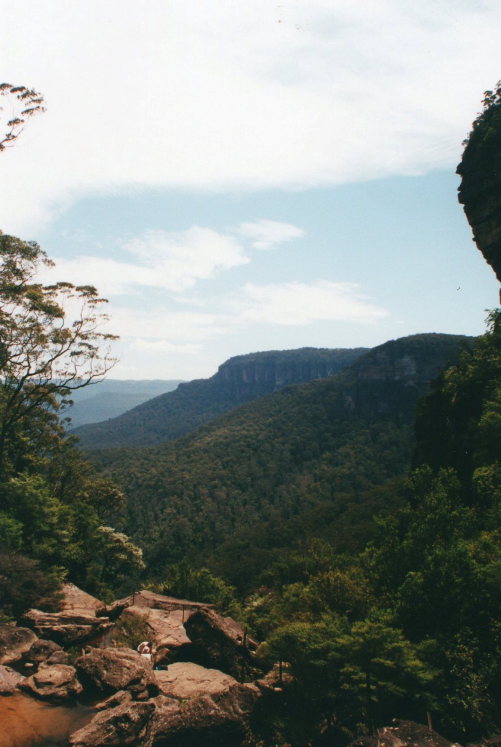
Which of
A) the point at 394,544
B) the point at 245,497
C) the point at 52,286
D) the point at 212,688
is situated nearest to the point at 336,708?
the point at 212,688

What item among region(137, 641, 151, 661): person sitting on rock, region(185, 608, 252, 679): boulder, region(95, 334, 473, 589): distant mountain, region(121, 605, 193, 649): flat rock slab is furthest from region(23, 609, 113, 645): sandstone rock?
region(95, 334, 473, 589): distant mountain

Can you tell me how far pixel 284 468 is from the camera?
353 ft

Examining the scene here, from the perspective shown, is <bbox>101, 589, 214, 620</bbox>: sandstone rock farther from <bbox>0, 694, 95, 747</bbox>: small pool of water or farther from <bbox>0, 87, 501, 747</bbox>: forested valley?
<bbox>0, 694, 95, 747</bbox>: small pool of water

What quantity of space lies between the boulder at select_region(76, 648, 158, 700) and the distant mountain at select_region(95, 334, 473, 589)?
32.7 metres

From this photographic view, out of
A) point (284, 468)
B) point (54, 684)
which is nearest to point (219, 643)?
point (54, 684)

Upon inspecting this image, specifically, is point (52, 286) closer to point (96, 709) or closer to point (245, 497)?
point (96, 709)

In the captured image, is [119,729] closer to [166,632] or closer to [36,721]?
[36,721]

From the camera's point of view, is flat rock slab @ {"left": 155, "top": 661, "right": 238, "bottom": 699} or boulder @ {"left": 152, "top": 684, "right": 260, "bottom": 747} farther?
flat rock slab @ {"left": 155, "top": 661, "right": 238, "bottom": 699}

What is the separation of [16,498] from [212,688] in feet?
52.0

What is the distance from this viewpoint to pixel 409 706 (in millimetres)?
12398

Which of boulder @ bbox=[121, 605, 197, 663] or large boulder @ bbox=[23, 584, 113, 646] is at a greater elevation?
large boulder @ bbox=[23, 584, 113, 646]

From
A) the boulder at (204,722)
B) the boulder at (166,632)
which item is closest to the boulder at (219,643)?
the boulder at (166,632)

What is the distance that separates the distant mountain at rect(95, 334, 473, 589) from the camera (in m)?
65.9

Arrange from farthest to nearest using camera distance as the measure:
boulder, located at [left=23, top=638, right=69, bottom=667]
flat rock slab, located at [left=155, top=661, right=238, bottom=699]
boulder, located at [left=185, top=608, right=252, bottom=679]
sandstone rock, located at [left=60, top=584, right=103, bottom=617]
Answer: sandstone rock, located at [left=60, top=584, right=103, bottom=617] → boulder, located at [left=185, top=608, right=252, bottom=679] → boulder, located at [left=23, top=638, right=69, bottom=667] → flat rock slab, located at [left=155, top=661, right=238, bottom=699]
